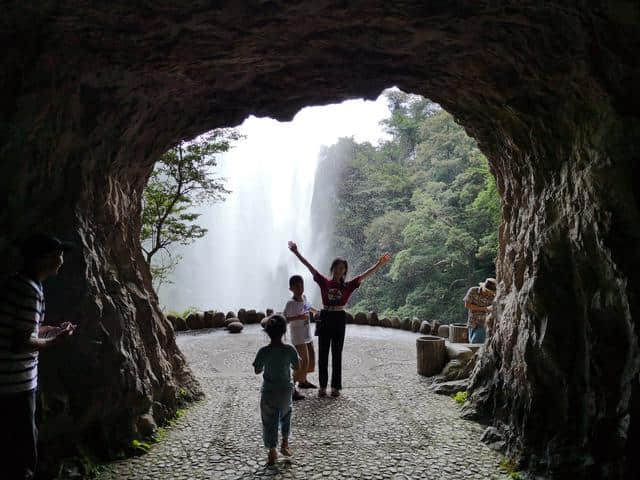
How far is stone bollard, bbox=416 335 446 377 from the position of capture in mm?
7008

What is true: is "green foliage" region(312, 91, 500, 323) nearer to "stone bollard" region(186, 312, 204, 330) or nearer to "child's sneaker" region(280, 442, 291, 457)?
"stone bollard" region(186, 312, 204, 330)

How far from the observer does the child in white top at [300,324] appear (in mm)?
5684

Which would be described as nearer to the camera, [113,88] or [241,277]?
[113,88]

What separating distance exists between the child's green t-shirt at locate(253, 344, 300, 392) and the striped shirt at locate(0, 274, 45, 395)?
182cm

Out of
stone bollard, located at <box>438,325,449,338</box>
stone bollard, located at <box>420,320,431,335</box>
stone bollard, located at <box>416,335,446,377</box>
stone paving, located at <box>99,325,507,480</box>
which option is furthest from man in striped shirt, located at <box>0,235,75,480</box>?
stone bollard, located at <box>420,320,431,335</box>

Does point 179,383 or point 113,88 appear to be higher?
point 113,88

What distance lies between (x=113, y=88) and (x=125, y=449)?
3.44m

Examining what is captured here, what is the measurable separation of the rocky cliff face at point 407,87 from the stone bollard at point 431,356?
65.1 inches

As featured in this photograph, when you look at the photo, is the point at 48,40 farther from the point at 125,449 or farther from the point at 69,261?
the point at 125,449

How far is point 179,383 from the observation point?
581 cm

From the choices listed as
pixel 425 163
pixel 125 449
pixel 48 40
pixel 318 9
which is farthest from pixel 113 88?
pixel 425 163

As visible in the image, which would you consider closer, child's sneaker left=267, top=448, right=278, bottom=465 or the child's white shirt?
→ child's sneaker left=267, top=448, right=278, bottom=465

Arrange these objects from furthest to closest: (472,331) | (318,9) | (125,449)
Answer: (472,331)
(125,449)
(318,9)

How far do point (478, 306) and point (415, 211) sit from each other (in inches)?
570
